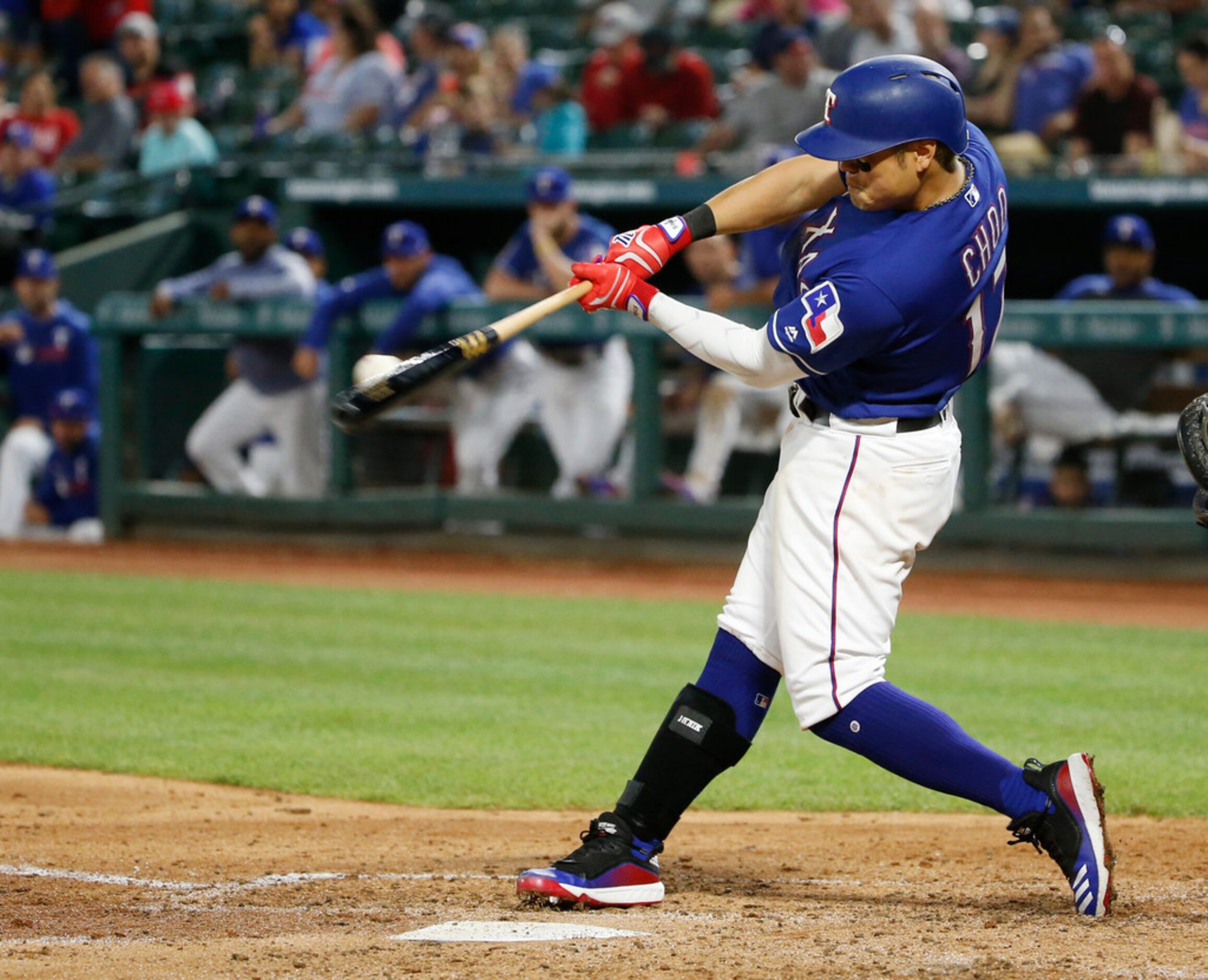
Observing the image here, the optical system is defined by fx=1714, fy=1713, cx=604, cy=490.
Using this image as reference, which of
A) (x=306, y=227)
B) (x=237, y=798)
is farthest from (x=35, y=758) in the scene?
(x=306, y=227)

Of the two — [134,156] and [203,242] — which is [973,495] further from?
[134,156]

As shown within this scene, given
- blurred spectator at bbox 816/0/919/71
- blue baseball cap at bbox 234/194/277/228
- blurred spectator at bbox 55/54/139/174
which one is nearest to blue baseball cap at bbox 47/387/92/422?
blue baseball cap at bbox 234/194/277/228

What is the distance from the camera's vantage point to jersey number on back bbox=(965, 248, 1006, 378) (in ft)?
11.0

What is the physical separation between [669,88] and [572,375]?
10.3ft

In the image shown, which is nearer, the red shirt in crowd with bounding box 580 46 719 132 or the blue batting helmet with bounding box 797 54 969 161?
the blue batting helmet with bounding box 797 54 969 161

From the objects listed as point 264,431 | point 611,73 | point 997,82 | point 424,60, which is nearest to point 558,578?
point 264,431

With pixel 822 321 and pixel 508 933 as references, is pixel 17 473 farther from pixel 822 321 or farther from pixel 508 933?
pixel 822 321

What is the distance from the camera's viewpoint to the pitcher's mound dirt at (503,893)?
2953 millimetres

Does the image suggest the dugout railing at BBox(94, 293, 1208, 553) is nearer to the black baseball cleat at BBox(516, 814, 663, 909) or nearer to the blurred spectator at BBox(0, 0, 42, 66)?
the black baseball cleat at BBox(516, 814, 663, 909)

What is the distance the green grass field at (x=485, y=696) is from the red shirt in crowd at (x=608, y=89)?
4774 millimetres

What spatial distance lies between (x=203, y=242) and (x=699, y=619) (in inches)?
258

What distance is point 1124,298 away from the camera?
8711 mm

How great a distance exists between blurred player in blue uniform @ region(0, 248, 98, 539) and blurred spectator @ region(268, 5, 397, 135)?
102 inches

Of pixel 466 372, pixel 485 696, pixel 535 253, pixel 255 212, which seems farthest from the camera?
pixel 255 212
